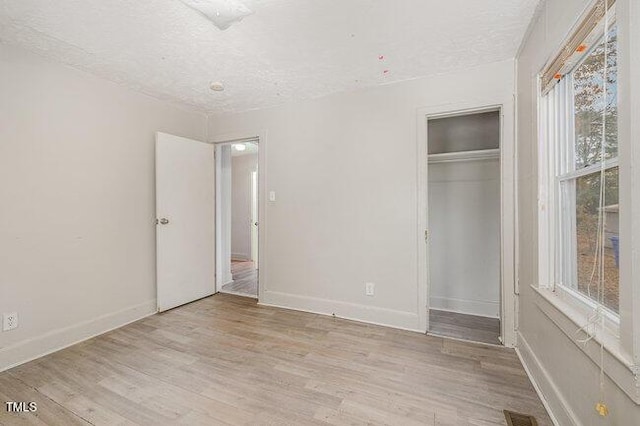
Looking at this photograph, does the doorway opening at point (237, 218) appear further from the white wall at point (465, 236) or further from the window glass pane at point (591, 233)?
the window glass pane at point (591, 233)

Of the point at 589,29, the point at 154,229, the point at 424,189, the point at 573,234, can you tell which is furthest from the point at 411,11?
the point at 154,229

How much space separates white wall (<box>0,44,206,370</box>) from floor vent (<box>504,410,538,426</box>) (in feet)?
10.8

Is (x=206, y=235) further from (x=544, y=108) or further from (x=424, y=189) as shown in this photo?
(x=544, y=108)

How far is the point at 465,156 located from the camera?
120 inches

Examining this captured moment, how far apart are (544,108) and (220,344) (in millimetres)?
2985

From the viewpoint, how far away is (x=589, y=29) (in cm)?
126

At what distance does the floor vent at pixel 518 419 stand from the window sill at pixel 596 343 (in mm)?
541

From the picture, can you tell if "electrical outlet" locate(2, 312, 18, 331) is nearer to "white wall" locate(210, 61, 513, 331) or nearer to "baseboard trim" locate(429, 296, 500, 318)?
"white wall" locate(210, 61, 513, 331)

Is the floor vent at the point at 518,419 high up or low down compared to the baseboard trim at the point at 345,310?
down

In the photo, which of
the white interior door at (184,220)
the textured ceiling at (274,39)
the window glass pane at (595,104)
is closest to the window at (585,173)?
the window glass pane at (595,104)

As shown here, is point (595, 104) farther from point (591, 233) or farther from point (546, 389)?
point (546, 389)

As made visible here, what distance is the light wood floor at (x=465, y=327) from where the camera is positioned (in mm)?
2570

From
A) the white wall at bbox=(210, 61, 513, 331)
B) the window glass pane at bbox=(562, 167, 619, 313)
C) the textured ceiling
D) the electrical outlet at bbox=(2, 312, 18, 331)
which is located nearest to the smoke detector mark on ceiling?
the textured ceiling

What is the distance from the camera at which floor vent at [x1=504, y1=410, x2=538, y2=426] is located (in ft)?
5.00
